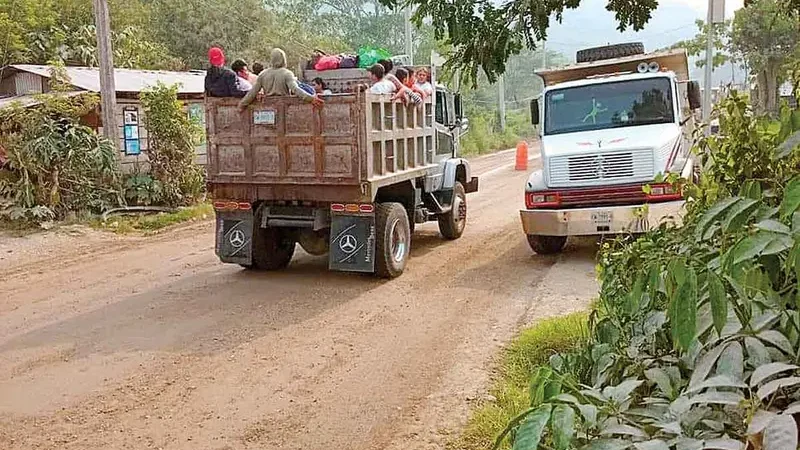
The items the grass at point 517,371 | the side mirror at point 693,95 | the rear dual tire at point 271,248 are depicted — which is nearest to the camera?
the grass at point 517,371

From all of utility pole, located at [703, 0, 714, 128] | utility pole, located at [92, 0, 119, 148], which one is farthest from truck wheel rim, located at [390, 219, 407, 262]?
utility pole, located at [92, 0, 119, 148]

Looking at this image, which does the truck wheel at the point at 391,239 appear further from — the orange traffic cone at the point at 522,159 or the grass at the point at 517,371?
the orange traffic cone at the point at 522,159

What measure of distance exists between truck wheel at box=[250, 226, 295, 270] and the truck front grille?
3.21 m

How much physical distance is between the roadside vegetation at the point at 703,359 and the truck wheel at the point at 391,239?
6.02m

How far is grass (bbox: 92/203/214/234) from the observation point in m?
12.9

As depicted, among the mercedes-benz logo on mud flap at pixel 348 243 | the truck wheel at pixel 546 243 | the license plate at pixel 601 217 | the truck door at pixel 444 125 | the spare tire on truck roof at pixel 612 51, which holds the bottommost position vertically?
the truck wheel at pixel 546 243

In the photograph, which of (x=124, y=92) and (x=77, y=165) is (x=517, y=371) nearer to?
(x=77, y=165)

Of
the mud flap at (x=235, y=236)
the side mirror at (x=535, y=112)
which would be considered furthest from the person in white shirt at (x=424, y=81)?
the mud flap at (x=235, y=236)

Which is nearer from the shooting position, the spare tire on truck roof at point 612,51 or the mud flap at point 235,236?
the mud flap at point 235,236

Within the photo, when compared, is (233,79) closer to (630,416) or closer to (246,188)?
(246,188)

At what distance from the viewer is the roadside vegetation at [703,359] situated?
1629 millimetres

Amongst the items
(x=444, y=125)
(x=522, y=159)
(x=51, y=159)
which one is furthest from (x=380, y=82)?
(x=522, y=159)

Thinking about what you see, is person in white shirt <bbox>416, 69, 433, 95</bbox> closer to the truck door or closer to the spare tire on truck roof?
the truck door

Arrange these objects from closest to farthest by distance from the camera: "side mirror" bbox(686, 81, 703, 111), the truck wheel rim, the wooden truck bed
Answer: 1. the wooden truck bed
2. the truck wheel rim
3. "side mirror" bbox(686, 81, 703, 111)
